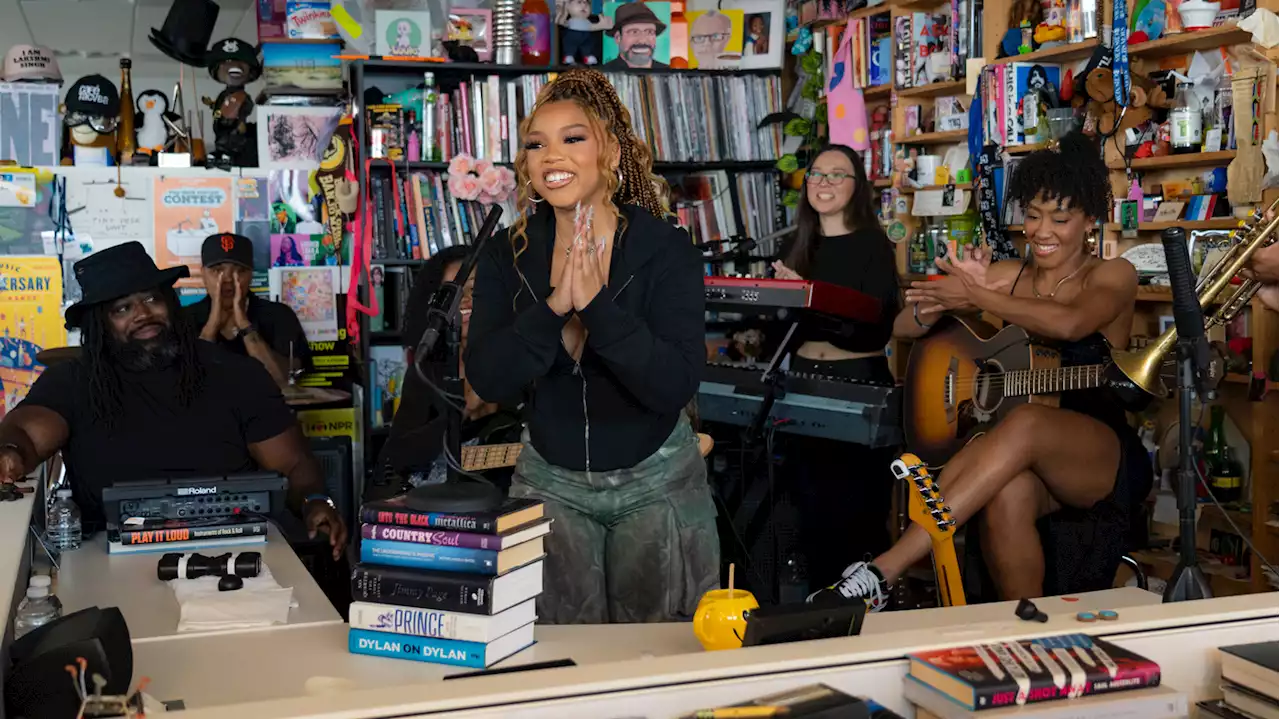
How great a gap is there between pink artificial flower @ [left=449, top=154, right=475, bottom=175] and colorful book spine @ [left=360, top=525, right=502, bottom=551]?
3524mm

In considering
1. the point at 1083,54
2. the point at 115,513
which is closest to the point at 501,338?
the point at 115,513

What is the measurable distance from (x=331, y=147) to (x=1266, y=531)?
367 centimetres

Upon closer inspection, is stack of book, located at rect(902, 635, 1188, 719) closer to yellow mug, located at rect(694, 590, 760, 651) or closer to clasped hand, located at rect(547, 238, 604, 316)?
yellow mug, located at rect(694, 590, 760, 651)

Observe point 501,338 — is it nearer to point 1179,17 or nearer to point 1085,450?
point 1085,450

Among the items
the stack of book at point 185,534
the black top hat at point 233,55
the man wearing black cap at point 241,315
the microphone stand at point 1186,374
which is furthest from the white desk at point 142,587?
the black top hat at point 233,55

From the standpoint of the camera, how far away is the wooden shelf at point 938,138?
4.70 metres

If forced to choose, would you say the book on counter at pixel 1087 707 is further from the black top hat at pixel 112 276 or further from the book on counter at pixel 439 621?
the black top hat at pixel 112 276

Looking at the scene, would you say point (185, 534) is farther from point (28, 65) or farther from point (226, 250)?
point (28, 65)

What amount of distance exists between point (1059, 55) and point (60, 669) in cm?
364

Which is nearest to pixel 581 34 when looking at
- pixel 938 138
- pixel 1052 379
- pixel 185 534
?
pixel 938 138

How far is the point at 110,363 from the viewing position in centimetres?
316

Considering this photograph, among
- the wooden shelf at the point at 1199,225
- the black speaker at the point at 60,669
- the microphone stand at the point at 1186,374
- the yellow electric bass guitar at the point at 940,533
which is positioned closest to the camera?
the black speaker at the point at 60,669

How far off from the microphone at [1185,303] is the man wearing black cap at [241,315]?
3417mm

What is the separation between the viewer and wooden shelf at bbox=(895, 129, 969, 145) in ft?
15.4
